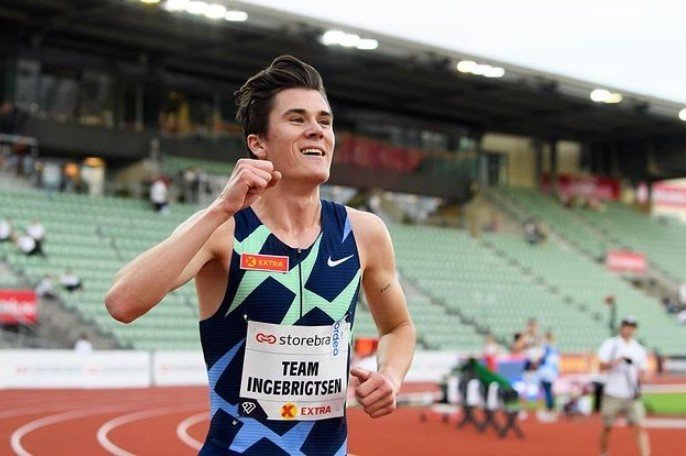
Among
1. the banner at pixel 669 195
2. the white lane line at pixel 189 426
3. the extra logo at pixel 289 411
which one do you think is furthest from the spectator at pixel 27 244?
the banner at pixel 669 195

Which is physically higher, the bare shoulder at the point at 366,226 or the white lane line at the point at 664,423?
the bare shoulder at the point at 366,226

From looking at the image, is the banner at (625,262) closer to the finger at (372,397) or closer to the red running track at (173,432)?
the red running track at (173,432)

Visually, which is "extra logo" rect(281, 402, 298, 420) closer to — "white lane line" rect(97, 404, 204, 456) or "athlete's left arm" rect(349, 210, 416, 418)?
"athlete's left arm" rect(349, 210, 416, 418)

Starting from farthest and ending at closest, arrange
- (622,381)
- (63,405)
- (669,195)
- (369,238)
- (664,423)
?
(669,195) → (664,423) → (63,405) → (622,381) → (369,238)

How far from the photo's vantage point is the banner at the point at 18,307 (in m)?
23.1

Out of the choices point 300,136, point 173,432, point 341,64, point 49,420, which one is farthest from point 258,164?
point 341,64

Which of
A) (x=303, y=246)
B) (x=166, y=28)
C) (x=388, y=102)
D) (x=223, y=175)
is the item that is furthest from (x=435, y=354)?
(x=303, y=246)

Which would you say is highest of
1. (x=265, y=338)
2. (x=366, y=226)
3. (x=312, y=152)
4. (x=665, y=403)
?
(x=312, y=152)

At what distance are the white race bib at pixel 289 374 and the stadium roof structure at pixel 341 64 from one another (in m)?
25.9

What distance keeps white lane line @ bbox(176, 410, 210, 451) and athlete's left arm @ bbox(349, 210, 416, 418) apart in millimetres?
10613

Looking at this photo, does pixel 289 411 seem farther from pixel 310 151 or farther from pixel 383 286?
pixel 310 151

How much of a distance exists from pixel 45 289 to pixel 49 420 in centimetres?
746

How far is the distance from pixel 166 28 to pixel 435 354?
1120 cm

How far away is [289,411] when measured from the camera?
131 inches
